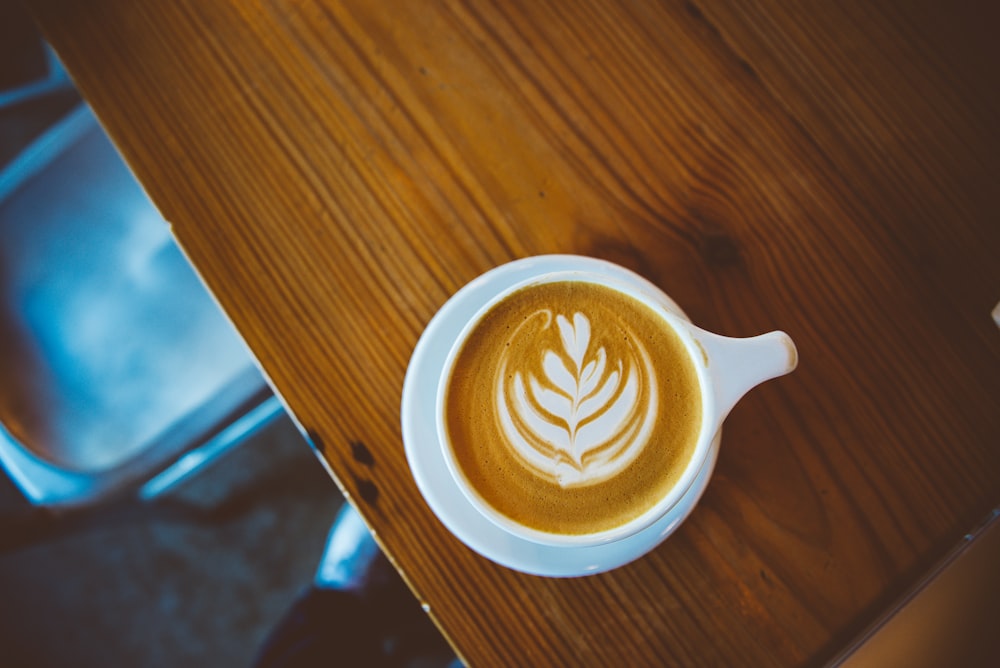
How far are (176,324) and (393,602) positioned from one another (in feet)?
1.83

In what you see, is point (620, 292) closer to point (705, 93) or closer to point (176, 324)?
point (705, 93)

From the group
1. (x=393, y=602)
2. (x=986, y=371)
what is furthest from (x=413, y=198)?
(x=393, y=602)

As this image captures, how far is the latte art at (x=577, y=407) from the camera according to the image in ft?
1.61

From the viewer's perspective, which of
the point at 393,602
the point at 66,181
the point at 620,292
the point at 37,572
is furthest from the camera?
the point at 37,572

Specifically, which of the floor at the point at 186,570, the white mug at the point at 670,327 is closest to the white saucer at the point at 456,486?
the white mug at the point at 670,327

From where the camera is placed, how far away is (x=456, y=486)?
1.76 feet

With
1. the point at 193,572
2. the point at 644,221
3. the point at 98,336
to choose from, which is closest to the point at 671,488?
the point at 644,221

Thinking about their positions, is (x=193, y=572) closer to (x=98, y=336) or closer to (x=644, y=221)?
(x=98, y=336)

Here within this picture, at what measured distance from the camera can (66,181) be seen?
833 millimetres

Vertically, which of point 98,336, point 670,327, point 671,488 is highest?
point 98,336

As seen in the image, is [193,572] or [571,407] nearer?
[571,407]

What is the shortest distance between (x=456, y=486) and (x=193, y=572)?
3.28 feet

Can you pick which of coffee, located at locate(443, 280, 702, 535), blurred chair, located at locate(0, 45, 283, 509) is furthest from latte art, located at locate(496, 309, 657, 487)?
blurred chair, located at locate(0, 45, 283, 509)

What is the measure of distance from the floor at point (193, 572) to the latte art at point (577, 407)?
86 centimetres
